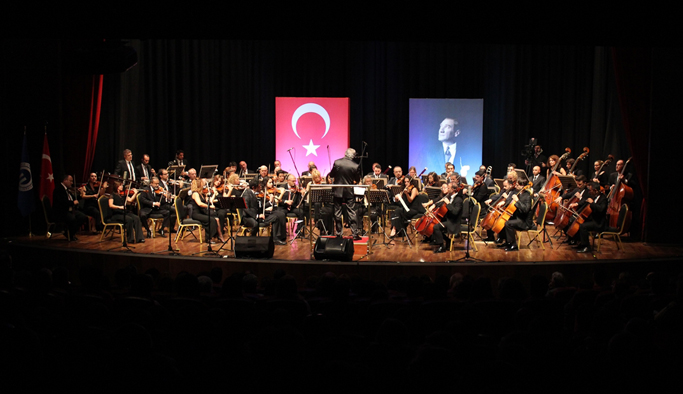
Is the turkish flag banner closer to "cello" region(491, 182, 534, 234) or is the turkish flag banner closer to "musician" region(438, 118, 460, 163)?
"musician" region(438, 118, 460, 163)

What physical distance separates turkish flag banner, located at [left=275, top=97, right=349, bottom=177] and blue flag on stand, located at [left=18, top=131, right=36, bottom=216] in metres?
6.15

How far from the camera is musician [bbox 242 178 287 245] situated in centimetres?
977

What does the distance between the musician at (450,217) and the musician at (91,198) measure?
19.7ft

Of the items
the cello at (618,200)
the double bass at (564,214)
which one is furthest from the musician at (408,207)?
the cello at (618,200)

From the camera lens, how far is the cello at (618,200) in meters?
9.51

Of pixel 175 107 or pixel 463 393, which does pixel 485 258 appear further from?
pixel 175 107

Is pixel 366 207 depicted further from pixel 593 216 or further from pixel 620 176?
pixel 620 176

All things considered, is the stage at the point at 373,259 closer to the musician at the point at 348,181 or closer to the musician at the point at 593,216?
the musician at the point at 593,216

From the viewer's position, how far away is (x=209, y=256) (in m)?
8.57

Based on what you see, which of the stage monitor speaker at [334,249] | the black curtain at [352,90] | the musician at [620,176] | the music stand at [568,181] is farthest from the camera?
the black curtain at [352,90]

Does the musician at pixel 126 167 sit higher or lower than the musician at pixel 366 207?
higher

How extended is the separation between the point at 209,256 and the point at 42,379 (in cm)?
531

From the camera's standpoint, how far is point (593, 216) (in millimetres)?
9141

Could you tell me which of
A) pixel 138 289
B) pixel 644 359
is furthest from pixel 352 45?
pixel 644 359
